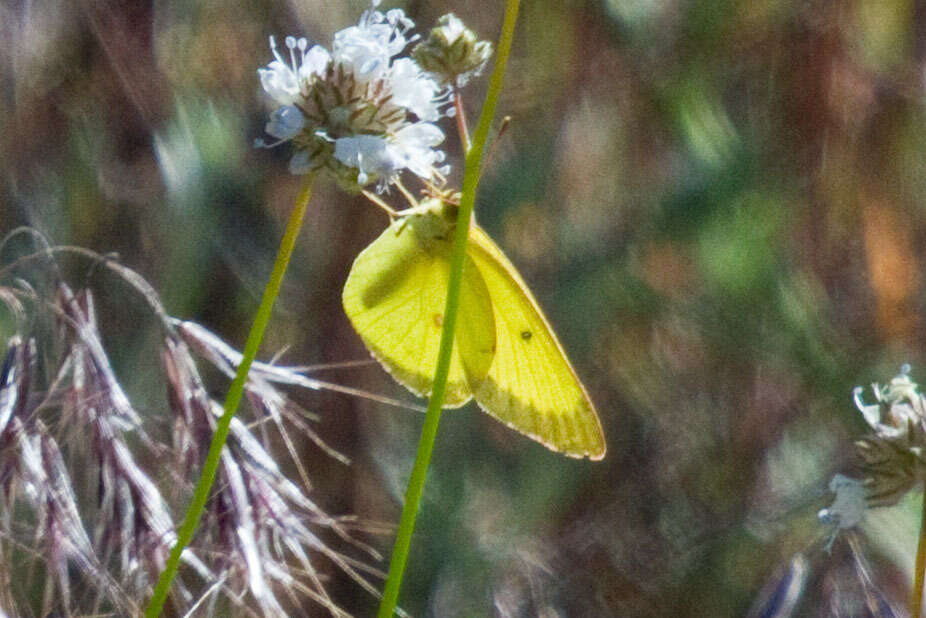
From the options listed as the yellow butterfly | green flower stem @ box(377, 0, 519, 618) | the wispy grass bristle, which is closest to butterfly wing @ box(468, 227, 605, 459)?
the yellow butterfly

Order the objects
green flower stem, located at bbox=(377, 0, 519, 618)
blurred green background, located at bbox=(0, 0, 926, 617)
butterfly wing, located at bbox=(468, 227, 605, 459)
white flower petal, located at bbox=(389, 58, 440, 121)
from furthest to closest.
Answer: blurred green background, located at bbox=(0, 0, 926, 617) < butterfly wing, located at bbox=(468, 227, 605, 459) < white flower petal, located at bbox=(389, 58, 440, 121) < green flower stem, located at bbox=(377, 0, 519, 618)

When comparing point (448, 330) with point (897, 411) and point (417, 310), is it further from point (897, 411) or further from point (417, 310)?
point (417, 310)

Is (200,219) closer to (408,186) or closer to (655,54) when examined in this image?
(408,186)

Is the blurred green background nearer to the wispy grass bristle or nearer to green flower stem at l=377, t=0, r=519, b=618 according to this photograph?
the wispy grass bristle

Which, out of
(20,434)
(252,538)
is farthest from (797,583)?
(20,434)

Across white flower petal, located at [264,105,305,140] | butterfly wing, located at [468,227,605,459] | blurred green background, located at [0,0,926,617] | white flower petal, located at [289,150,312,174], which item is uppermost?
white flower petal, located at [264,105,305,140]

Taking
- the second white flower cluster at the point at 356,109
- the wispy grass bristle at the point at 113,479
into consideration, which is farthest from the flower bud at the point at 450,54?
the wispy grass bristle at the point at 113,479
